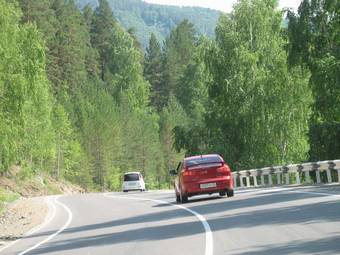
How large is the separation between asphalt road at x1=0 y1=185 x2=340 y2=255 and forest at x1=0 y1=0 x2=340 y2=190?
1116 cm

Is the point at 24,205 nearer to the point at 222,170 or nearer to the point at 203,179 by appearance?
the point at 203,179

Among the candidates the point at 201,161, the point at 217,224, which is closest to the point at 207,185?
the point at 201,161

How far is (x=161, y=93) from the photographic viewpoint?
14638 cm

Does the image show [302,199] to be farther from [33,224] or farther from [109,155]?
[109,155]

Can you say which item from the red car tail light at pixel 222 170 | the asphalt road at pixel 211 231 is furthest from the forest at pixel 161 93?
the asphalt road at pixel 211 231

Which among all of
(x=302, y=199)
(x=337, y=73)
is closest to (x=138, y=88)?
(x=337, y=73)

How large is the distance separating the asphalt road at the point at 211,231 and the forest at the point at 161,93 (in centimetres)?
1116

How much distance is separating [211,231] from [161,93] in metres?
130

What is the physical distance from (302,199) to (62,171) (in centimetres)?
7710

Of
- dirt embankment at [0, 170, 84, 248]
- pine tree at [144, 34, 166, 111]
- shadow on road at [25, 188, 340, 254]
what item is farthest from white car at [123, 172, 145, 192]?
pine tree at [144, 34, 166, 111]

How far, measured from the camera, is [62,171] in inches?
3846

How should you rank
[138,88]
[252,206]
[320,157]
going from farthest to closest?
1. [138,88]
2. [320,157]
3. [252,206]

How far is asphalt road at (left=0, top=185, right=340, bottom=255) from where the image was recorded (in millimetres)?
13422

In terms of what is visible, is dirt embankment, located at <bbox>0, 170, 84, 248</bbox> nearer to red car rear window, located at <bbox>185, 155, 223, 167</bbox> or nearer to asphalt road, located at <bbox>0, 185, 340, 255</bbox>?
asphalt road, located at <bbox>0, 185, 340, 255</bbox>
